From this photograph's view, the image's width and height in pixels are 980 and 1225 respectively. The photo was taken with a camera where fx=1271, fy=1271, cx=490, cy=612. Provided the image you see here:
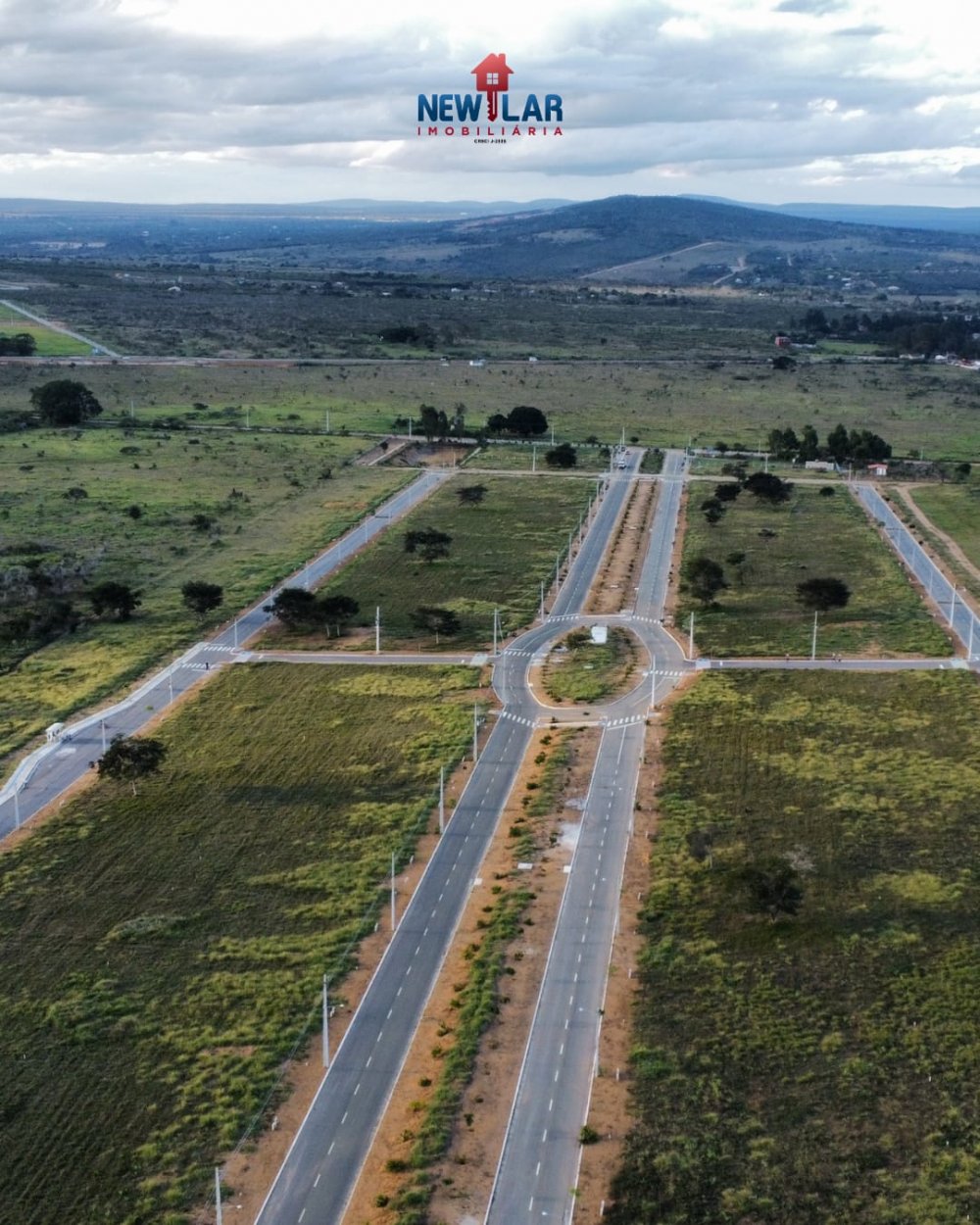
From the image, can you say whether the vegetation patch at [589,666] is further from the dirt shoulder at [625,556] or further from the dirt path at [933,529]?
the dirt path at [933,529]

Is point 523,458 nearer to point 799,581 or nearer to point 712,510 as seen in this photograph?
point 712,510

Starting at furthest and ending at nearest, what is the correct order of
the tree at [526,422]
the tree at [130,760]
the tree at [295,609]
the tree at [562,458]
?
the tree at [526,422] < the tree at [562,458] < the tree at [295,609] < the tree at [130,760]

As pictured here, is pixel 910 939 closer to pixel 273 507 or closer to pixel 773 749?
pixel 773 749

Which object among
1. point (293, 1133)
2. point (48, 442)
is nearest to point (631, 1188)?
point (293, 1133)

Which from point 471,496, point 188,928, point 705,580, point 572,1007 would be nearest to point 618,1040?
point 572,1007

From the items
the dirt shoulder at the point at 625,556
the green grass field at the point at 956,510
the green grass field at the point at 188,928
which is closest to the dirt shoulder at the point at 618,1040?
the green grass field at the point at 188,928

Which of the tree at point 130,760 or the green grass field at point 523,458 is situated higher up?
the green grass field at point 523,458

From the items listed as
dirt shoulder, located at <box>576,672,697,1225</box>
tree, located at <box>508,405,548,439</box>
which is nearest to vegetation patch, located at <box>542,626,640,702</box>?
dirt shoulder, located at <box>576,672,697,1225</box>
